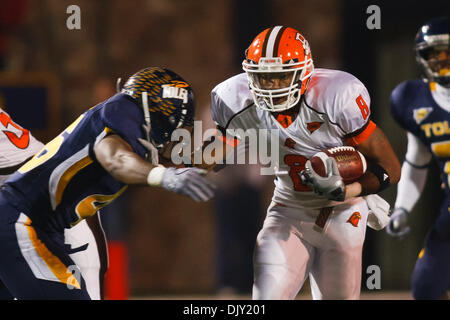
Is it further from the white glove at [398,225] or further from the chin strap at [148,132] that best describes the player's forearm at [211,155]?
the white glove at [398,225]

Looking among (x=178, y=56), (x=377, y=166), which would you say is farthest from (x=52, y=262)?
(x=178, y=56)

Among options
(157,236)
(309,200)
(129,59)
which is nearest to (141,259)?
(157,236)

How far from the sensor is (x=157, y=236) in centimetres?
596

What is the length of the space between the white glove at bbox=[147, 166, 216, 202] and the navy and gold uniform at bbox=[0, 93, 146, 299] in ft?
0.72

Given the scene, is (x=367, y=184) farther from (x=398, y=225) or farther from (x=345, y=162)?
(x=398, y=225)

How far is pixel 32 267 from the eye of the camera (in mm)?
3023

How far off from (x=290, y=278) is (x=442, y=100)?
45.0 inches

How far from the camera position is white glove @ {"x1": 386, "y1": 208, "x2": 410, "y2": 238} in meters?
3.59

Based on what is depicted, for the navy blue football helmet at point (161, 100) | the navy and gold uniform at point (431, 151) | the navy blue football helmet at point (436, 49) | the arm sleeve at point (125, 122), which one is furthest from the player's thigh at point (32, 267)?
the navy blue football helmet at point (436, 49)

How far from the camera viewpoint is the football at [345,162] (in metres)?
3.14

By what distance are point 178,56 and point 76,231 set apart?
264cm

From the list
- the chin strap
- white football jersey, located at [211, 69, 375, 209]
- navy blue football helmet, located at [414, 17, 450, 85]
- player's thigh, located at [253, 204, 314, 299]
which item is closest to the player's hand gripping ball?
white football jersey, located at [211, 69, 375, 209]

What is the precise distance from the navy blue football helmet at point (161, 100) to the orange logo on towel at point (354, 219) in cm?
77

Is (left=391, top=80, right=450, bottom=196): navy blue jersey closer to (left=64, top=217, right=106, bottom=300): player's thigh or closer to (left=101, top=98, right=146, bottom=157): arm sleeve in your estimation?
(left=101, top=98, right=146, bottom=157): arm sleeve
